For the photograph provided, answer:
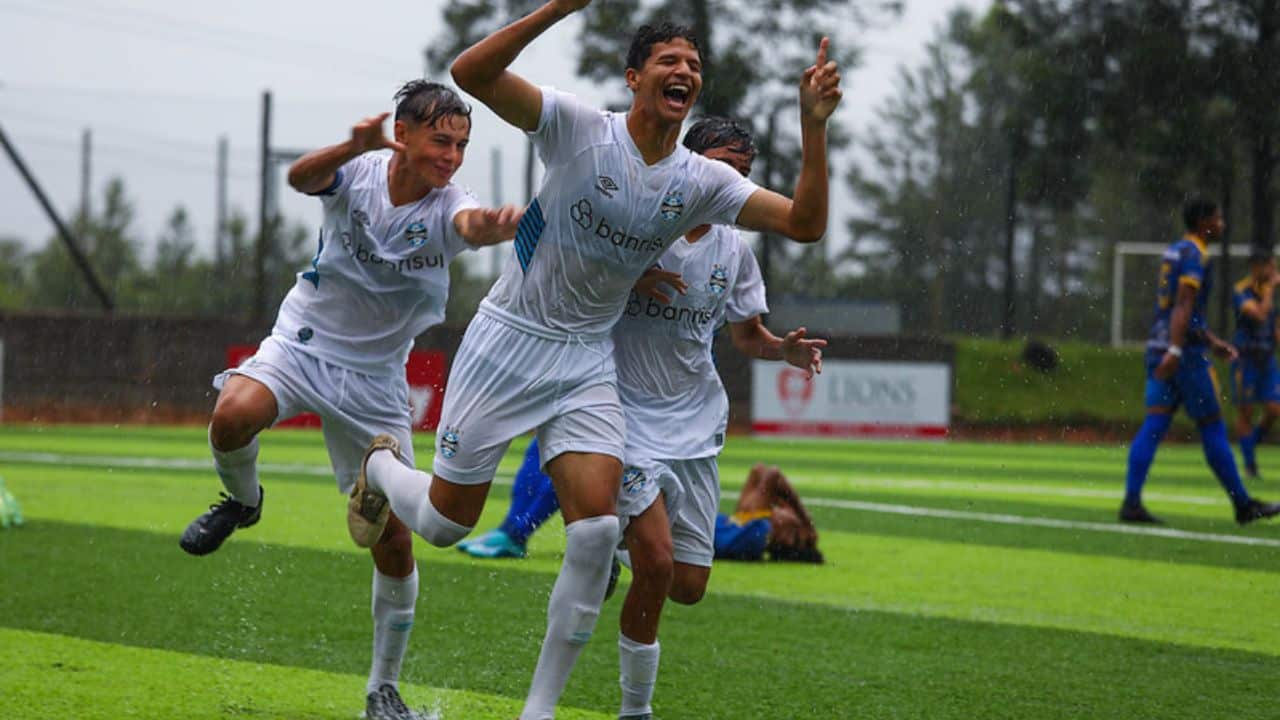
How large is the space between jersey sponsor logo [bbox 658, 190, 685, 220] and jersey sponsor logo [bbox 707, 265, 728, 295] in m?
0.76

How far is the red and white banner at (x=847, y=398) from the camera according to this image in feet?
83.7

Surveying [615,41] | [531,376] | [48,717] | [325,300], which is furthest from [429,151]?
[615,41]

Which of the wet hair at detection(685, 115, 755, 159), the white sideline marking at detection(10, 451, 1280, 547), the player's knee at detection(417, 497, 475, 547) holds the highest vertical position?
the wet hair at detection(685, 115, 755, 159)

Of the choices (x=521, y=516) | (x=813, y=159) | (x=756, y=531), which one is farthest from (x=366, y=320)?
(x=756, y=531)

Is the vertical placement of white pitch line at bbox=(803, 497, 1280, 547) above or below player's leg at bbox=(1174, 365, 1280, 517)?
below

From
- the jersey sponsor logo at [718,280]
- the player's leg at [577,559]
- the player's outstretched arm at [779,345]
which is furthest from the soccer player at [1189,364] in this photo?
the player's leg at [577,559]

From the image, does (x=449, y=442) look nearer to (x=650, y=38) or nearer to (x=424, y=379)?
(x=650, y=38)

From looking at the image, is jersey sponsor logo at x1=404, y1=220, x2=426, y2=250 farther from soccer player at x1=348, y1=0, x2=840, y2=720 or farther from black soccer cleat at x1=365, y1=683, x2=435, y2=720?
black soccer cleat at x1=365, y1=683, x2=435, y2=720

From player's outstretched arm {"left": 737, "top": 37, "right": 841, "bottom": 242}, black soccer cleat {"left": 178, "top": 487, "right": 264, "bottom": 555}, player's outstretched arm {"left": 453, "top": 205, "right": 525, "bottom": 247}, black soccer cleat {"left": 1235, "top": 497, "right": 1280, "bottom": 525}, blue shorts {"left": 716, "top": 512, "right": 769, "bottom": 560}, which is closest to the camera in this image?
player's outstretched arm {"left": 737, "top": 37, "right": 841, "bottom": 242}

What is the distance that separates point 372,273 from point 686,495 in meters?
1.45

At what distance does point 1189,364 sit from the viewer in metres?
11.8

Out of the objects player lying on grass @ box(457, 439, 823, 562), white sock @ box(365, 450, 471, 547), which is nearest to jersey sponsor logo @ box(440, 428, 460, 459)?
white sock @ box(365, 450, 471, 547)

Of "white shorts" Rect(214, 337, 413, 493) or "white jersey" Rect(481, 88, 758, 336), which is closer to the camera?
"white jersey" Rect(481, 88, 758, 336)

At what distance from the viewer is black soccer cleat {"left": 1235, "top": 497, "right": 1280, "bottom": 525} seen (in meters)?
11.4
